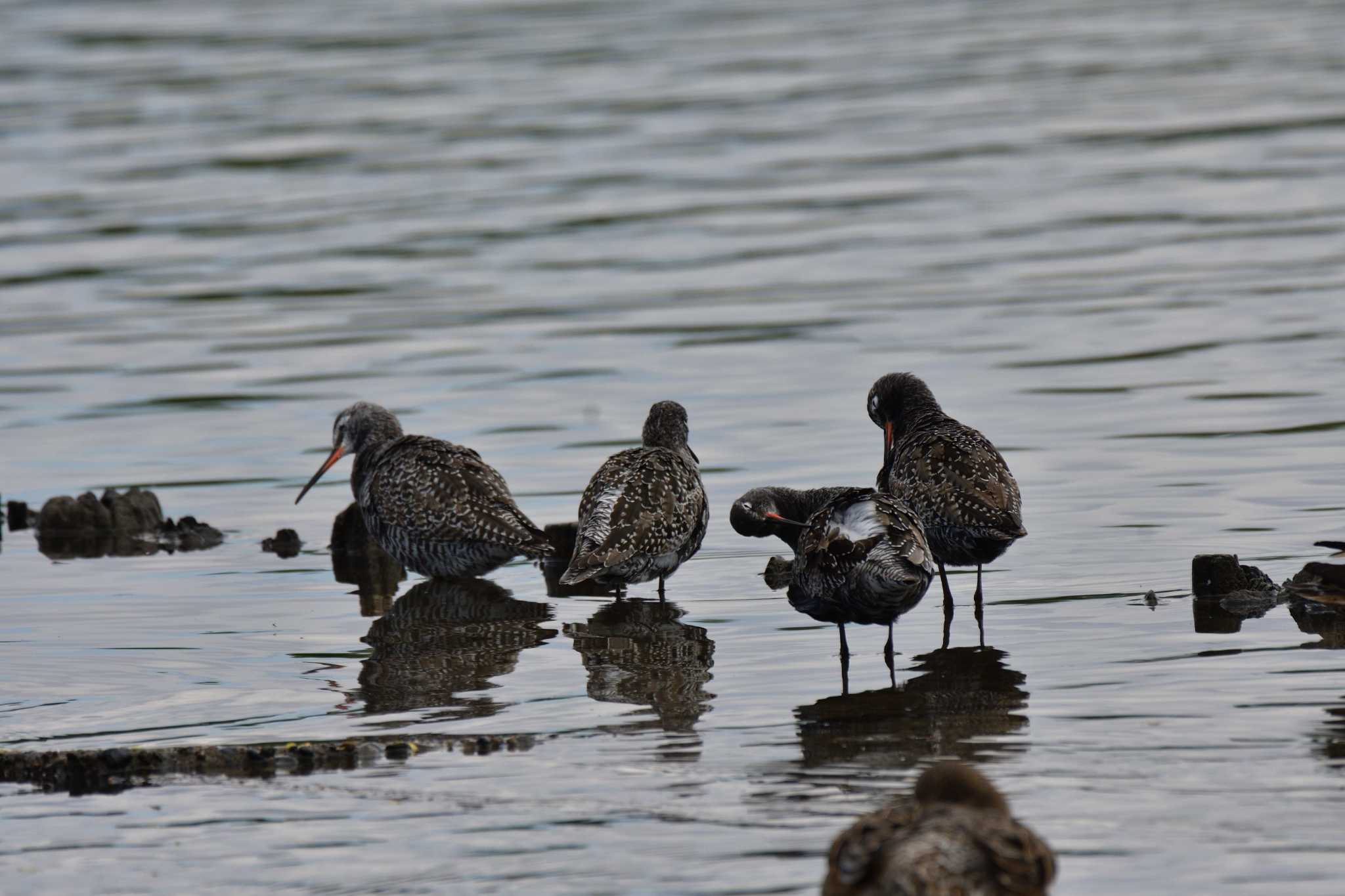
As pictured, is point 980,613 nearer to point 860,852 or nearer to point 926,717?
point 926,717

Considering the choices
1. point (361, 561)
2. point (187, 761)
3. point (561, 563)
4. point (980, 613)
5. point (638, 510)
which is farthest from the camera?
point (361, 561)

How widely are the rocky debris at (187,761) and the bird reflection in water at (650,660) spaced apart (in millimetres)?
948

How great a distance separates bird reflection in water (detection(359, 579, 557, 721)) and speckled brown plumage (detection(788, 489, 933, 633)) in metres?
1.56

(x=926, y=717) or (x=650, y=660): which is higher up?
(x=650, y=660)

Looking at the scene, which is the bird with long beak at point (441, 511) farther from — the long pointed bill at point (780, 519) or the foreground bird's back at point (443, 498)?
the long pointed bill at point (780, 519)

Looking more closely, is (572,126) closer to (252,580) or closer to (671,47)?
(671,47)

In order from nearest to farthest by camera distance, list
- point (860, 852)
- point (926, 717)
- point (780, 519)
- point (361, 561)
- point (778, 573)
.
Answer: point (860, 852), point (926, 717), point (780, 519), point (778, 573), point (361, 561)

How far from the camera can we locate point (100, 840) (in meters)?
7.37

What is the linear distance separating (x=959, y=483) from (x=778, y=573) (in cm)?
143

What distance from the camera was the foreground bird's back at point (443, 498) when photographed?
1238cm

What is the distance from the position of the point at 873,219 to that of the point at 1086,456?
11.2m

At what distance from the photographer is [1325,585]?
949cm

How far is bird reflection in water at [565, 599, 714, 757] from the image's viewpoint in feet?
30.0

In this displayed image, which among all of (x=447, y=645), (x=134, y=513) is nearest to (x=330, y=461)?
(x=134, y=513)
